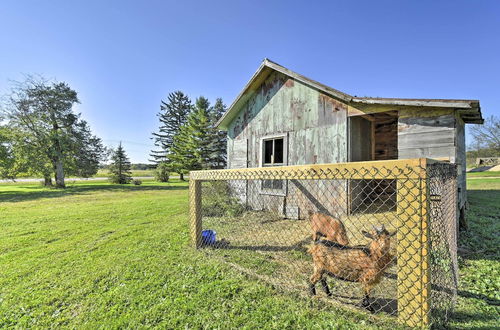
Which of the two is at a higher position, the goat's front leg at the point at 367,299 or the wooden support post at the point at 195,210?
the wooden support post at the point at 195,210

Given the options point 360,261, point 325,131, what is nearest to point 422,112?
point 325,131

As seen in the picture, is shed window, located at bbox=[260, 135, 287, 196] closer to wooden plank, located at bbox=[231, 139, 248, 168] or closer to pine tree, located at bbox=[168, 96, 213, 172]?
wooden plank, located at bbox=[231, 139, 248, 168]

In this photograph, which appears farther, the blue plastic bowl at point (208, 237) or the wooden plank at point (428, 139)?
the wooden plank at point (428, 139)

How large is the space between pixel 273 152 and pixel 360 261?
4713 millimetres

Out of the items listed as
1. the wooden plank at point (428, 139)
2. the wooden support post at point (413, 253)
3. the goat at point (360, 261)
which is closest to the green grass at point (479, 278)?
the wooden support post at point (413, 253)

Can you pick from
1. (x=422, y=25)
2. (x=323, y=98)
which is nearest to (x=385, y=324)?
(x=323, y=98)

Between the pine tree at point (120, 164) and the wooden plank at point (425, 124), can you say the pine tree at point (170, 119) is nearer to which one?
the pine tree at point (120, 164)

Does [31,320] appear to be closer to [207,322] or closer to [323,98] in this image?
[207,322]

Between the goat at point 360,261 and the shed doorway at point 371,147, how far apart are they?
3.17 meters

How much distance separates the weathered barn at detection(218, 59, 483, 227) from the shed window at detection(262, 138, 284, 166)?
1.2 inches

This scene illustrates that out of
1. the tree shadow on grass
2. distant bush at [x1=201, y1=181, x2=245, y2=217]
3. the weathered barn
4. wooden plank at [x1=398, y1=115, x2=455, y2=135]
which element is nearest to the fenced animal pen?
the weathered barn

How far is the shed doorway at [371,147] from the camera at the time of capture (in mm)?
5180

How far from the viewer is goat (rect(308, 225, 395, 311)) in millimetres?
1924

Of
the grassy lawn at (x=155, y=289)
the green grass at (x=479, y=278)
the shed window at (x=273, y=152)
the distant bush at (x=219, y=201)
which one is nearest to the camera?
the green grass at (x=479, y=278)
